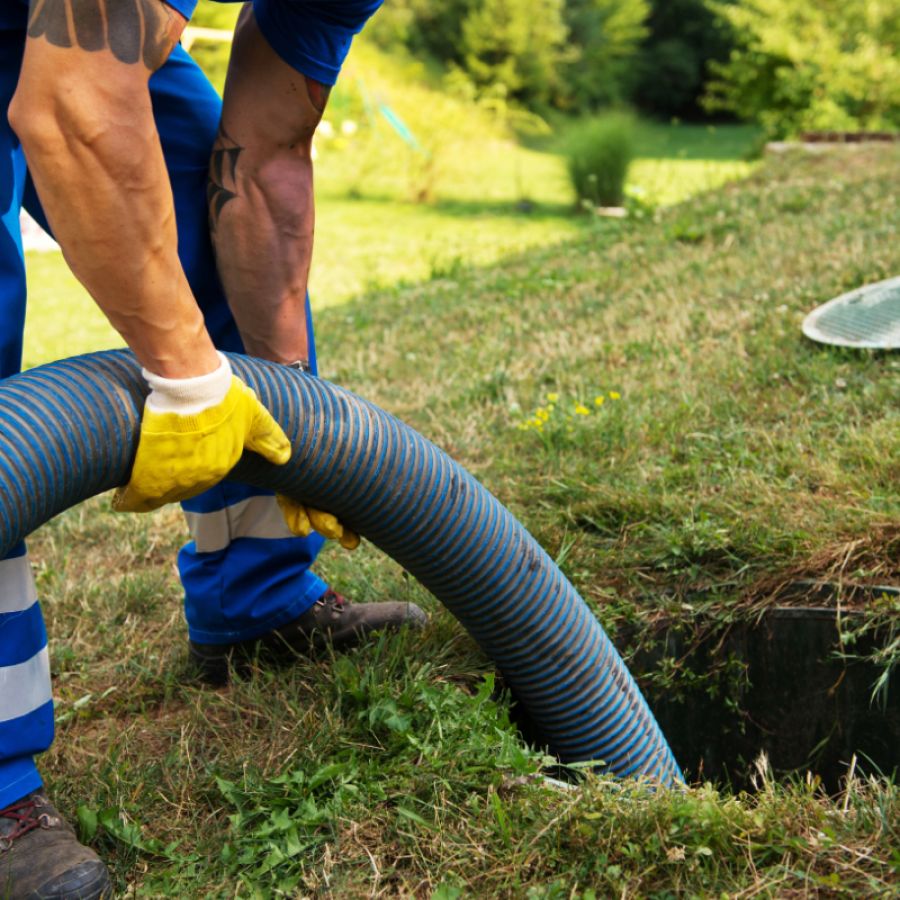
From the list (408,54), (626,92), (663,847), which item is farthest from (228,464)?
(626,92)

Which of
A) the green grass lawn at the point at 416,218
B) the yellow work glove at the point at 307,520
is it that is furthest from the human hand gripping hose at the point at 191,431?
the green grass lawn at the point at 416,218

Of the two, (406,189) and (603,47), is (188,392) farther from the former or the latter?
(603,47)

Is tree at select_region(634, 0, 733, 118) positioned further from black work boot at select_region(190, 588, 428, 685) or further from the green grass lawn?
black work boot at select_region(190, 588, 428, 685)

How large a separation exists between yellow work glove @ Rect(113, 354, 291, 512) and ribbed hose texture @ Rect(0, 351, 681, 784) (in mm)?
40

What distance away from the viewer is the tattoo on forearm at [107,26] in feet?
4.99

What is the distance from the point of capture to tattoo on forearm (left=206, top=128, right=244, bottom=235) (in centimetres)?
217

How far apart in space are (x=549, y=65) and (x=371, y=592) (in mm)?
23778

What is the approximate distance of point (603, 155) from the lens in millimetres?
12414

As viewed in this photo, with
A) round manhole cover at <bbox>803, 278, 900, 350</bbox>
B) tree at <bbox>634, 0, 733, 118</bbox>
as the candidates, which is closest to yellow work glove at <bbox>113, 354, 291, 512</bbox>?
round manhole cover at <bbox>803, 278, 900, 350</bbox>

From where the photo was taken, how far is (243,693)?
2234 millimetres

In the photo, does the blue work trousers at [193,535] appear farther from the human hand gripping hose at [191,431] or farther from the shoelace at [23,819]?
the human hand gripping hose at [191,431]

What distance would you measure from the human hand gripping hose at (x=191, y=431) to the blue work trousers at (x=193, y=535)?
1.09ft

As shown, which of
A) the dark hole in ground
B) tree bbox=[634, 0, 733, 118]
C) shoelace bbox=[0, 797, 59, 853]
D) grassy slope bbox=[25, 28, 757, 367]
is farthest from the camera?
tree bbox=[634, 0, 733, 118]

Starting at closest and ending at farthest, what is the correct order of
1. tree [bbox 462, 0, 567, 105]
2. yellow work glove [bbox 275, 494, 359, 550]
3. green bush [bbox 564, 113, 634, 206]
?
yellow work glove [bbox 275, 494, 359, 550]
green bush [bbox 564, 113, 634, 206]
tree [bbox 462, 0, 567, 105]
